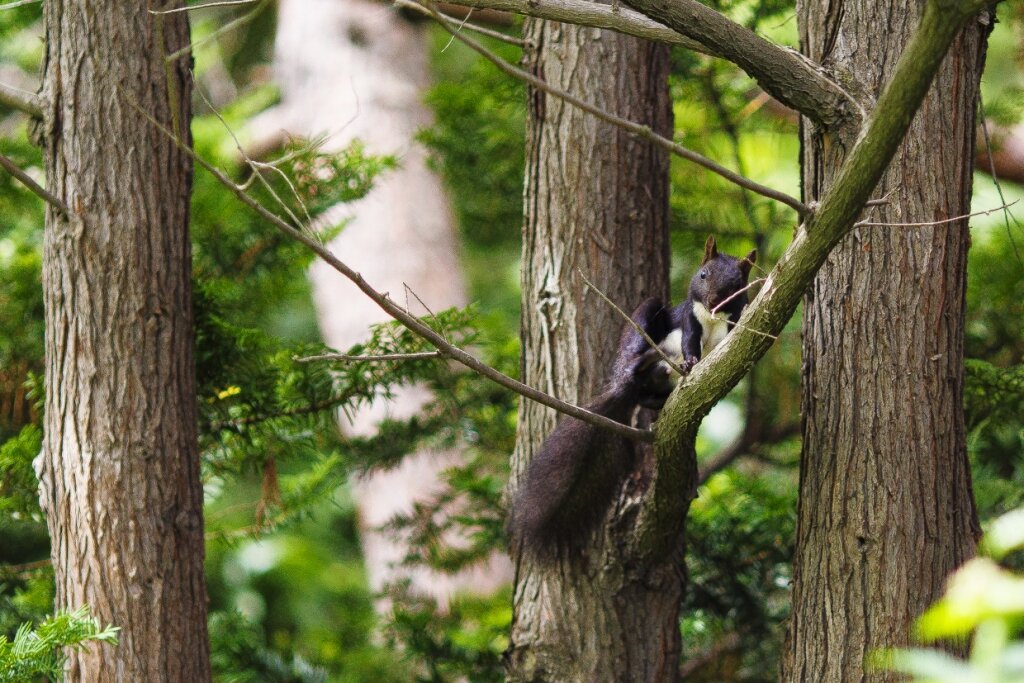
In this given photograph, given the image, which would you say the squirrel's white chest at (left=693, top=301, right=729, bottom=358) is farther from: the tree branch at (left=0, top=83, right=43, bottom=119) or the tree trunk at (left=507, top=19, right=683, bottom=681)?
the tree branch at (left=0, top=83, right=43, bottom=119)

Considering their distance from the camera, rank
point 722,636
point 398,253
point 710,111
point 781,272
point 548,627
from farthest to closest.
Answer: point 398,253 → point 710,111 → point 722,636 → point 548,627 → point 781,272

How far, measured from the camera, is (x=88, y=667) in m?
2.93

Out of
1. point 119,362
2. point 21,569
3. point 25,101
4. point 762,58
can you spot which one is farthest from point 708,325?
point 21,569

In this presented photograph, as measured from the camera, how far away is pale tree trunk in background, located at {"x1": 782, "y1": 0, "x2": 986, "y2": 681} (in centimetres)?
276

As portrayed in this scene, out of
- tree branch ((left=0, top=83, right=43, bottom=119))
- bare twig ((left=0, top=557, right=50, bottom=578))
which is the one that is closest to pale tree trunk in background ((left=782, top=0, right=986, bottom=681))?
tree branch ((left=0, top=83, right=43, bottom=119))

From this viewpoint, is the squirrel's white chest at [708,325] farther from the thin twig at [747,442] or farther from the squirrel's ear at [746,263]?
the thin twig at [747,442]

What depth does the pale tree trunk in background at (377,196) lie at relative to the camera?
285 inches

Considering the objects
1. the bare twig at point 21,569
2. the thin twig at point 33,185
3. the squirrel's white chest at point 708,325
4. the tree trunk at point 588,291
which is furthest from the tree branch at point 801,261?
the bare twig at point 21,569

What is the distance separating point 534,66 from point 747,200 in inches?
69.6

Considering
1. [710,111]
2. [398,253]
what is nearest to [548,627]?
[710,111]

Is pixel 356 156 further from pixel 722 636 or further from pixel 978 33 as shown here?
pixel 722 636

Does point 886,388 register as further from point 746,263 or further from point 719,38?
point 719,38

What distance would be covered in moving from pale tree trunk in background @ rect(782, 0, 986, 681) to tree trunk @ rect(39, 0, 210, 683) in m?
1.87

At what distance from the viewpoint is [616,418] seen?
124 inches
